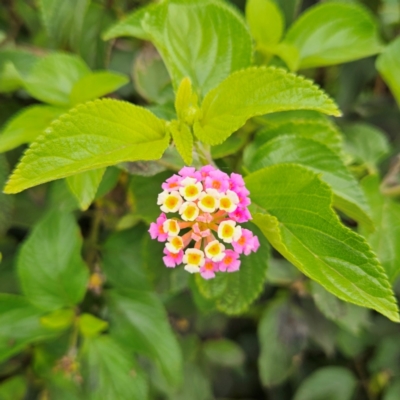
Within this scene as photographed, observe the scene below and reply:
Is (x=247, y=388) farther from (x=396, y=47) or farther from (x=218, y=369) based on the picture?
(x=396, y=47)

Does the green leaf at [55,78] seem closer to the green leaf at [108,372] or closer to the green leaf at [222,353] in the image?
the green leaf at [108,372]

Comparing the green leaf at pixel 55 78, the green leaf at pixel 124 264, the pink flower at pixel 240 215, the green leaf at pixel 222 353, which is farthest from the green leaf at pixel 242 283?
the green leaf at pixel 222 353

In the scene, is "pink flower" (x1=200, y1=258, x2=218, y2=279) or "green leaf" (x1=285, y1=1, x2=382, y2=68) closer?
"pink flower" (x1=200, y1=258, x2=218, y2=279)

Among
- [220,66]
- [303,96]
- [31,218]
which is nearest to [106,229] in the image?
[31,218]

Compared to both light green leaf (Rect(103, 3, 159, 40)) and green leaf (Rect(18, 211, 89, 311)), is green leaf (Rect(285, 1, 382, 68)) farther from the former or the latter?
green leaf (Rect(18, 211, 89, 311))

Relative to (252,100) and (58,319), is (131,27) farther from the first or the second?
(58,319)

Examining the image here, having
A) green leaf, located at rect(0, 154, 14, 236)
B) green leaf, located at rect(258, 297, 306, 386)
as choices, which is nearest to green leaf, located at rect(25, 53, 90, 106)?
green leaf, located at rect(0, 154, 14, 236)
